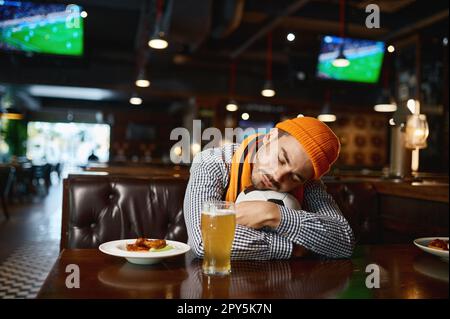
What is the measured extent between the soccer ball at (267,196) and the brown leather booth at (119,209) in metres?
0.63

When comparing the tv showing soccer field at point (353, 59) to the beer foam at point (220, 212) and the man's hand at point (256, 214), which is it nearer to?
the man's hand at point (256, 214)

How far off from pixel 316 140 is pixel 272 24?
19.6ft

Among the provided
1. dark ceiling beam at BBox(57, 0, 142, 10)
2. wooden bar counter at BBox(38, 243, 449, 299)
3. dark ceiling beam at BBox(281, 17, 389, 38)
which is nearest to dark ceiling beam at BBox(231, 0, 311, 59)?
dark ceiling beam at BBox(281, 17, 389, 38)

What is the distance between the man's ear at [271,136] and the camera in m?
1.39

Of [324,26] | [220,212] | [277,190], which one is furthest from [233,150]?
[324,26]

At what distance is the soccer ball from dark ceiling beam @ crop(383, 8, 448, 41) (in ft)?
18.9

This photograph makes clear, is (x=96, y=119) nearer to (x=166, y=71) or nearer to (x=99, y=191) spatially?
(x=166, y=71)

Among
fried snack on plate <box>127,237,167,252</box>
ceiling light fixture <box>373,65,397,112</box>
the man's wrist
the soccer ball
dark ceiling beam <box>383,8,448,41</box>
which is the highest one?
dark ceiling beam <box>383,8,448,41</box>

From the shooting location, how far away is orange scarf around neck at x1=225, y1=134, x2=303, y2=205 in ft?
4.68

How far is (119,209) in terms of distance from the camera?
74.9 inches

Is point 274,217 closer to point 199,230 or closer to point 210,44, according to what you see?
point 199,230

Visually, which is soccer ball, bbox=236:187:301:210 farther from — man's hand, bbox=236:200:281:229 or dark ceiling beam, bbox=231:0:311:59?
dark ceiling beam, bbox=231:0:311:59

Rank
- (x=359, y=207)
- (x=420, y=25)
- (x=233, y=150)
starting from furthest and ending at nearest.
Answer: (x=420, y=25) → (x=359, y=207) → (x=233, y=150)
